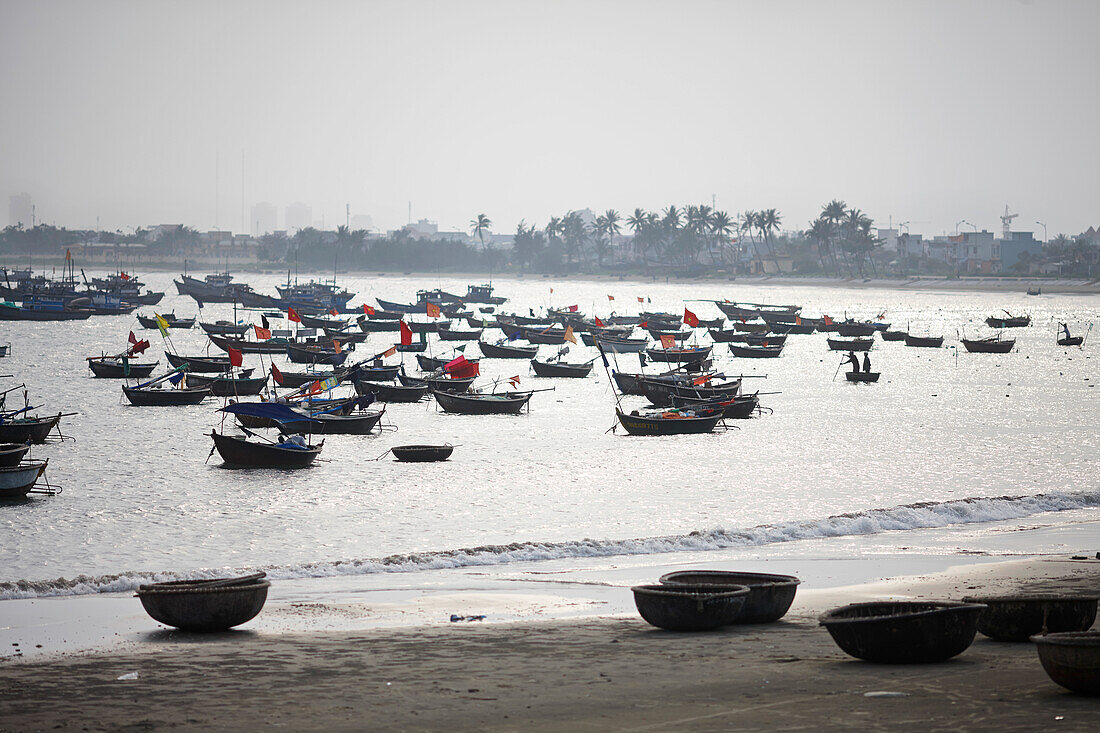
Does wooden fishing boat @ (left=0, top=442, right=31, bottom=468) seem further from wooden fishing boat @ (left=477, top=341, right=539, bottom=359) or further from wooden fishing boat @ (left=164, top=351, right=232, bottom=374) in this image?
wooden fishing boat @ (left=477, top=341, right=539, bottom=359)

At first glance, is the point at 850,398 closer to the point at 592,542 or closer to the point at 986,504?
the point at 986,504

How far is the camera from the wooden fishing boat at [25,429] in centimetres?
3222

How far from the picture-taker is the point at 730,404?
42844 millimetres

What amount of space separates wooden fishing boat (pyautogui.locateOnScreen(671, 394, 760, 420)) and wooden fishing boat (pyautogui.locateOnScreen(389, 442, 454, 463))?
40.7 ft

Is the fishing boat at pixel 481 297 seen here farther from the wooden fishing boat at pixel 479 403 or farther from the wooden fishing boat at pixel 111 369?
the wooden fishing boat at pixel 479 403

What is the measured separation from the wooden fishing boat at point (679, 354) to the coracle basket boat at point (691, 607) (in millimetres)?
52575

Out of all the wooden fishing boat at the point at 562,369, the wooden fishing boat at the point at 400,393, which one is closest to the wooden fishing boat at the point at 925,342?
the wooden fishing boat at the point at 562,369

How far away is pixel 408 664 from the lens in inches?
458

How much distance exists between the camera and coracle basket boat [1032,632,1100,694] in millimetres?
8992

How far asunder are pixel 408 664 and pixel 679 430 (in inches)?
1105

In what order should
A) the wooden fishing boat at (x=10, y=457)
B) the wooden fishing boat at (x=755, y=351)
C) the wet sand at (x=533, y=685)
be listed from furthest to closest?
1. the wooden fishing boat at (x=755, y=351)
2. the wooden fishing boat at (x=10, y=457)
3. the wet sand at (x=533, y=685)

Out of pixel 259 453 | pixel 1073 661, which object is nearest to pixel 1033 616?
pixel 1073 661

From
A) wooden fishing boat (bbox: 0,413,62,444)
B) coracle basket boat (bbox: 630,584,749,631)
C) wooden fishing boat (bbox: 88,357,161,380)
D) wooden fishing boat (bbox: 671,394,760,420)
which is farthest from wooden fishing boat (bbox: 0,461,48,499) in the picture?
wooden fishing boat (bbox: 88,357,161,380)

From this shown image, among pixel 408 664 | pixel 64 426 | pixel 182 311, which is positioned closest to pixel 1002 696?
pixel 408 664
